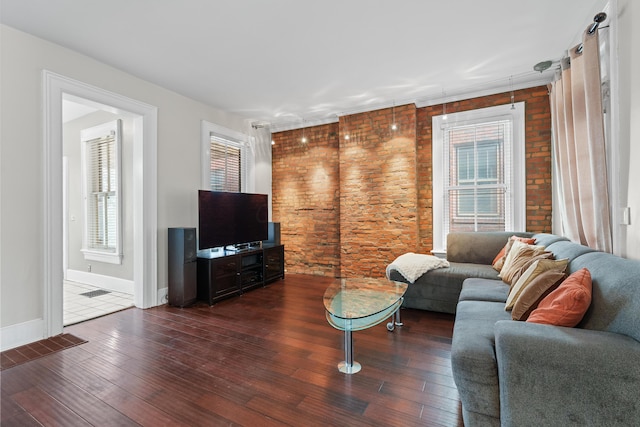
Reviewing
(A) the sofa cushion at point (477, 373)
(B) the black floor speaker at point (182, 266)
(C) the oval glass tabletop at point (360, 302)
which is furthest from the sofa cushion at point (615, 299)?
(B) the black floor speaker at point (182, 266)

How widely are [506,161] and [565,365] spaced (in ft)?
11.3

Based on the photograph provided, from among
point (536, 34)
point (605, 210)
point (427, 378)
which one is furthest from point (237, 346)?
point (536, 34)

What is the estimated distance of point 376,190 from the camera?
15.5 ft

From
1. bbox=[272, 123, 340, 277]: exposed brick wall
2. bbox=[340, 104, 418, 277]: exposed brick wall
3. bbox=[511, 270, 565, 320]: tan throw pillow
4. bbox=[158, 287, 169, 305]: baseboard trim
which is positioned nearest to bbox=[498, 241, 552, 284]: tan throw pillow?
bbox=[511, 270, 565, 320]: tan throw pillow

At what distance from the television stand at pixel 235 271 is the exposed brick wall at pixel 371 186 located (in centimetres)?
86

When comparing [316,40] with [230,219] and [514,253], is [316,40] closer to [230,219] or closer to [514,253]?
[230,219]

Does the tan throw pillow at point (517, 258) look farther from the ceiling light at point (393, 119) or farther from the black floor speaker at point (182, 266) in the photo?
the black floor speaker at point (182, 266)

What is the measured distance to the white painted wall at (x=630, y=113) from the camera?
75.7 inches

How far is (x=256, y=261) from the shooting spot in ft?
15.2

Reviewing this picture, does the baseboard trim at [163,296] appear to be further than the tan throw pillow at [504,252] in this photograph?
Result: Yes

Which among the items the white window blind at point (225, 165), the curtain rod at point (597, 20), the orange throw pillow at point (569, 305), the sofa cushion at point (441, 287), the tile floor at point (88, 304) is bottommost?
the tile floor at point (88, 304)

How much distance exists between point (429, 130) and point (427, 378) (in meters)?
3.55

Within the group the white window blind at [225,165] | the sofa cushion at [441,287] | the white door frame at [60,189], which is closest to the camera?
the white door frame at [60,189]

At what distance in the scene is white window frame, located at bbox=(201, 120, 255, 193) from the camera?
14.7 ft
